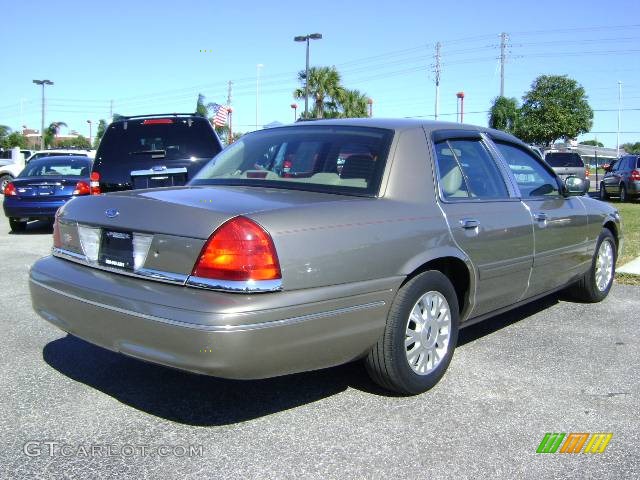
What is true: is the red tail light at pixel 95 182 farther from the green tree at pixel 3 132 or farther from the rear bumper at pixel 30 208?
the green tree at pixel 3 132

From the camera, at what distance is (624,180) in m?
20.8

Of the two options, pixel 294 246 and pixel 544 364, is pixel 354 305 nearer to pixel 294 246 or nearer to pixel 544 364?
pixel 294 246

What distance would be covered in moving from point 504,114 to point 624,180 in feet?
51.3

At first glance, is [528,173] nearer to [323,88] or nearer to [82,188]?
[82,188]

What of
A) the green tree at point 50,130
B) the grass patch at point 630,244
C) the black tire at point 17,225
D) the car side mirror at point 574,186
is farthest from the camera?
the green tree at point 50,130

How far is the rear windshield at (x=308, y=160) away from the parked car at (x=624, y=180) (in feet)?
61.7

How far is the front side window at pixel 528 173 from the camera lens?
15.6 ft

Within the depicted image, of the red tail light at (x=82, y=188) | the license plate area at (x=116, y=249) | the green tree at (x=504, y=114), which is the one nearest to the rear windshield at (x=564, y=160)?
the green tree at (x=504, y=114)

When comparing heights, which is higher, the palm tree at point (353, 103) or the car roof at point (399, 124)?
the palm tree at point (353, 103)

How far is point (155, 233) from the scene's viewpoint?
10.2 feet

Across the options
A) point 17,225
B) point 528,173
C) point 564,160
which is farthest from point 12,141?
point 528,173

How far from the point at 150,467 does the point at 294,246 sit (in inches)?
45.6

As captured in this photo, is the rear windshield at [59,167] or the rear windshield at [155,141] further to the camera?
the rear windshield at [59,167]

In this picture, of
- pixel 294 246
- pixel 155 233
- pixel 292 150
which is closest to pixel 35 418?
pixel 155 233
